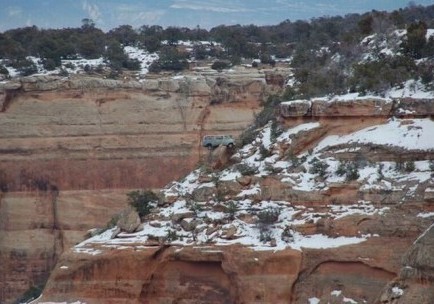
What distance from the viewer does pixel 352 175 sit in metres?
24.8

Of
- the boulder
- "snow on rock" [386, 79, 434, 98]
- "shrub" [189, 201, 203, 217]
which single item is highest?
"snow on rock" [386, 79, 434, 98]

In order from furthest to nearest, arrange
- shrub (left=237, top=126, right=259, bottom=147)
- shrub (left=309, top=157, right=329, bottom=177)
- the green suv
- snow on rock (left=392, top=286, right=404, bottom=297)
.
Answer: the green suv, shrub (left=237, top=126, right=259, bottom=147), shrub (left=309, top=157, right=329, bottom=177), snow on rock (left=392, top=286, right=404, bottom=297)

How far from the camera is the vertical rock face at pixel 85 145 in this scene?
1790 inches

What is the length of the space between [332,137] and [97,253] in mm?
4768

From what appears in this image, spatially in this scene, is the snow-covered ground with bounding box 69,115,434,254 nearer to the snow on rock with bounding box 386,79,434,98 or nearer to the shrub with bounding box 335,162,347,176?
the shrub with bounding box 335,162,347,176

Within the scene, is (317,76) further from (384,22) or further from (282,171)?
(282,171)

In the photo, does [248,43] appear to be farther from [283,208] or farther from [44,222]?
[283,208]

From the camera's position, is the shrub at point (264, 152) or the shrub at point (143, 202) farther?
the shrub at point (264, 152)

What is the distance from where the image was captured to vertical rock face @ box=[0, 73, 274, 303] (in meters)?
45.5

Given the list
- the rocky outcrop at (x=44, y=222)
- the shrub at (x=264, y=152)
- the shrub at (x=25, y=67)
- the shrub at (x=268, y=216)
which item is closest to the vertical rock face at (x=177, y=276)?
→ the shrub at (x=268, y=216)

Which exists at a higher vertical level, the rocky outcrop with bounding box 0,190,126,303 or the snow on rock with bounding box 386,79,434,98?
the snow on rock with bounding box 386,79,434,98

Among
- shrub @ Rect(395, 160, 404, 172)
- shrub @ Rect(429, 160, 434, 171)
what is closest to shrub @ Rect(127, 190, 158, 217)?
shrub @ Rect(395, 160, 404, 172)

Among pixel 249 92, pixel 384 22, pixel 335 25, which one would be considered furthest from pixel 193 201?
pixel 335 25

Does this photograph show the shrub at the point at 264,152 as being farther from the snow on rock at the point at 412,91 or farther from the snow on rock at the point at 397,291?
the snow on rock at the point at 397,291
